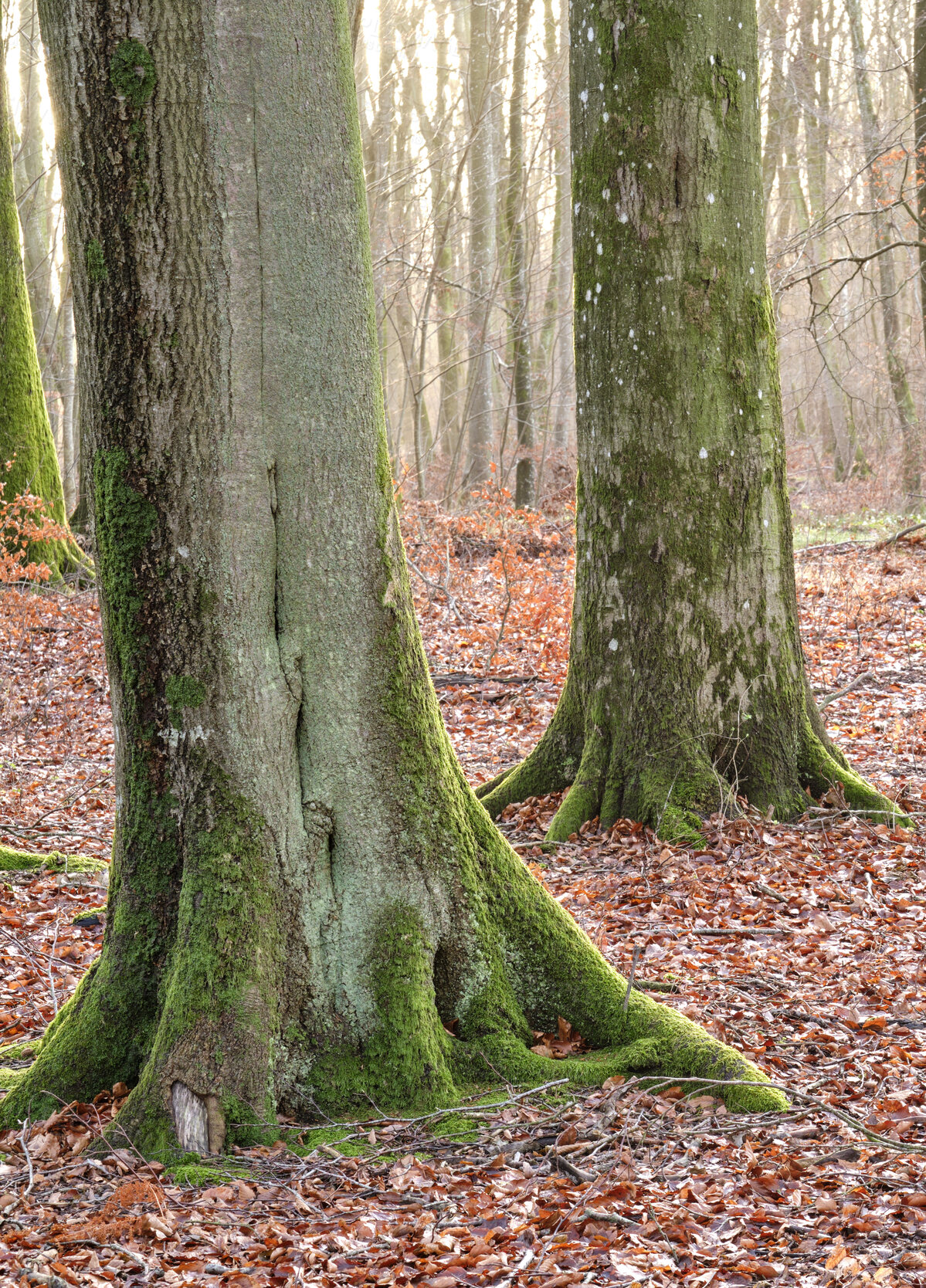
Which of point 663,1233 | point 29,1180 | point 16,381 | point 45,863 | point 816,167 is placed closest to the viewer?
point 663,1233

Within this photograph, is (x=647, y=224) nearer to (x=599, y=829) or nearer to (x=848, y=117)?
(x=599, y=829)

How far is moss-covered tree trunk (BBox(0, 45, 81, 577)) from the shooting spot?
1277 cm

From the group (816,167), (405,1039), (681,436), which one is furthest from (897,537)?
(816,167)

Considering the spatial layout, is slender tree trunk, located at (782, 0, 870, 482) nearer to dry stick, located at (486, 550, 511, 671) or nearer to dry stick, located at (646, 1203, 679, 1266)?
dry stick, located at (486, 550, 511, 671)

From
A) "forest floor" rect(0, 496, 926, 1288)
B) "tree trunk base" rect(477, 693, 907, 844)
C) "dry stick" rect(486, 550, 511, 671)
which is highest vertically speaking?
"dry stick" rect(486, 550, 511, 671)

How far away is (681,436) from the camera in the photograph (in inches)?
222

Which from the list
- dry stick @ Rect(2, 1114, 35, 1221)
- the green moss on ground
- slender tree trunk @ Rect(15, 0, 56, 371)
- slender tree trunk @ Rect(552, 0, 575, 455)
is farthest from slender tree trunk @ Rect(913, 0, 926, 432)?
slender tree trunk @ Rect(15, 0, 56, 371)

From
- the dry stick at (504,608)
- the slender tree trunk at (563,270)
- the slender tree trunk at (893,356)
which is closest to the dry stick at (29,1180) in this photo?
the dry stick at (504,608)

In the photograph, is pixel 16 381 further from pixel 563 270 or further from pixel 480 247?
pixel 563 270

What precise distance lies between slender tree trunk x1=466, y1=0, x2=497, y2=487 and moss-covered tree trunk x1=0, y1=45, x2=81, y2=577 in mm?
7726

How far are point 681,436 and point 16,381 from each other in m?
10.2

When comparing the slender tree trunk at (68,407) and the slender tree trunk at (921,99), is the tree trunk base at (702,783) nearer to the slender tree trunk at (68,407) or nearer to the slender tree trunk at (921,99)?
the slender tree trunk at (921,99)

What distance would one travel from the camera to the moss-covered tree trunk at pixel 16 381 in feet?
41.9

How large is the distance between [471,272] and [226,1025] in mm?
18039
